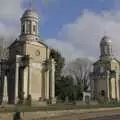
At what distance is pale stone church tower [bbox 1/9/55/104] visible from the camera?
65.5 metres

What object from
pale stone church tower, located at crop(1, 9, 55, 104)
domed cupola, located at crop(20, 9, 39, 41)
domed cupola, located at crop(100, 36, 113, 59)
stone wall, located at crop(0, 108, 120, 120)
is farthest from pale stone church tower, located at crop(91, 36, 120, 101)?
stone wall, located at crop(0, 108, 120, 120)

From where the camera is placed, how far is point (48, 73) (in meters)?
69.6

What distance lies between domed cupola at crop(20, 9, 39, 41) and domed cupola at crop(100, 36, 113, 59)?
24.9 metres

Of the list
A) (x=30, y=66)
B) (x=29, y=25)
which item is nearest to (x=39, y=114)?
(x=30, y=66)

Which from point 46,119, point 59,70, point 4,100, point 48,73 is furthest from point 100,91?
point 46,119

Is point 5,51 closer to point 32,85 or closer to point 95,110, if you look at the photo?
point 32,85

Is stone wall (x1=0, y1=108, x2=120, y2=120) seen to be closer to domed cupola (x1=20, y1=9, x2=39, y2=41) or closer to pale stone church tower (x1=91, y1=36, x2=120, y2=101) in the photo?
domed cupola (x1=20, y1=9, x2=39, y2=41)

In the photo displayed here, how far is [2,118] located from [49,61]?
37008 mm

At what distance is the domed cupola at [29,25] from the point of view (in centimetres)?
7075

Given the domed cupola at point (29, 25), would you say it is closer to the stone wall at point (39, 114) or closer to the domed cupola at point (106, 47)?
the domed cupola at point (106, 47)

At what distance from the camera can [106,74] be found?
293ft

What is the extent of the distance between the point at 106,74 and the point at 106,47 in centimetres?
746

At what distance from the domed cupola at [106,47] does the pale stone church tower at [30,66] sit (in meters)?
23.1

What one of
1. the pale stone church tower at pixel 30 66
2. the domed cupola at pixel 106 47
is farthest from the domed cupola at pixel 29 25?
the domed cupola at pixel 106 47
